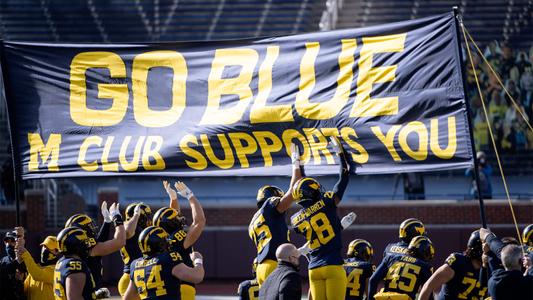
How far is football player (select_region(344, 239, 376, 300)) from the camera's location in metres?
11.9

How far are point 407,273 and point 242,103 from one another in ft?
8.72

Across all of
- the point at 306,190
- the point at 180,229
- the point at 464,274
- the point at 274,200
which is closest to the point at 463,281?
the point at 464,274

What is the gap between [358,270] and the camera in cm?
1193

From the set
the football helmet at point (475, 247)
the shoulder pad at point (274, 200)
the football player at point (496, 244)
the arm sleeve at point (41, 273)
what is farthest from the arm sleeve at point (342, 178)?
the arm sleeve at point (41, 273)

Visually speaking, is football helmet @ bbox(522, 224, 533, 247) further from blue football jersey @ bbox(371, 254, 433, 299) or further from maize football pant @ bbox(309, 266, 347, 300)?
maize football pant @ bbox(309, 266, 347, 300)

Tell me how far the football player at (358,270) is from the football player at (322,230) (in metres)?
1.04

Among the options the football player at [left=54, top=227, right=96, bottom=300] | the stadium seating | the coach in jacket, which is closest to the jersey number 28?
the coach in jacket

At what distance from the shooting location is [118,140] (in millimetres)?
12141

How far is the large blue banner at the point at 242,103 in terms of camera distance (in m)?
11.1

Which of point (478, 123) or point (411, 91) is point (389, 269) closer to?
point (411, 91)

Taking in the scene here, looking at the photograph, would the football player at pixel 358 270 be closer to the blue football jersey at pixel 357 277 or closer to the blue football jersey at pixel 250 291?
the blue football jersey at pixel 357 277

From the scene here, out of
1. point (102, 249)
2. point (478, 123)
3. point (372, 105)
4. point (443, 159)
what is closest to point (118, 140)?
point (102, 249)

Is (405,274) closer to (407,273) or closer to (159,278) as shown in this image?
(407,273)

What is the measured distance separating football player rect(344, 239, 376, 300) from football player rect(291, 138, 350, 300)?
1.04 meters
